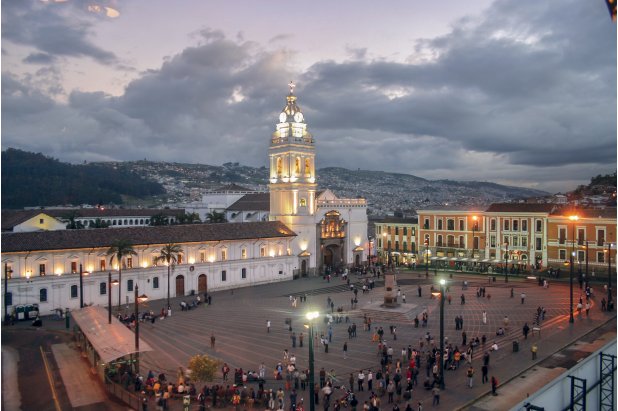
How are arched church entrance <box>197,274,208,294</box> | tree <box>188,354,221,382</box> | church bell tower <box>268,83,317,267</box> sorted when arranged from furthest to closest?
church bell tower <box>268,83,317,267</box>
arched church entrance <box>197,274,208,294</box>
tree <box>188,354,221,382</box>

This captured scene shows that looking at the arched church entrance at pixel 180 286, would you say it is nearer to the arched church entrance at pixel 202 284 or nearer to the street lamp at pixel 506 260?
the arched church entrance at pixel 202 284

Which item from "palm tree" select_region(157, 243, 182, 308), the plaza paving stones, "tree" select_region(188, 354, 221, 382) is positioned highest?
"palm tree" select_region(157, 243, 182, 308)

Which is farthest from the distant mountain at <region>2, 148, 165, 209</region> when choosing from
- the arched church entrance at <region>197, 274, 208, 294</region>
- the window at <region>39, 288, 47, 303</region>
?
the window at <region>39, 288, 47, 303</region>

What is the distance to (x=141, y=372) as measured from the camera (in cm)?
2530

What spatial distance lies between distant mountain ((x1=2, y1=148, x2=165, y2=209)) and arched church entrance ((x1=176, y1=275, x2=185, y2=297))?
95.3 metres

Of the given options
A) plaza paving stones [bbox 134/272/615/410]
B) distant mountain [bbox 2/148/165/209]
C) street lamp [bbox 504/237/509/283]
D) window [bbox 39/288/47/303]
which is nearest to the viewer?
plaza paving stones [bbox 134/272/615/410]

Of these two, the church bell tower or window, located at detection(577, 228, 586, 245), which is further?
the church bell tower

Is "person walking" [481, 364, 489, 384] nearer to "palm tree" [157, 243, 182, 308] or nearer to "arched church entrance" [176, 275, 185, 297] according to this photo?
"palm tree" [157, 243, 182, 308]

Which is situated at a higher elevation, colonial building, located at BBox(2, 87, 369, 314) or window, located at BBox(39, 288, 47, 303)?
colonial building, located at BBox(2, 87, 369, 314)

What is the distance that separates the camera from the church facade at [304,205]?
62250mm

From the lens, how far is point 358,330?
34031mm

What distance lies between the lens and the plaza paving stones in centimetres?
2522

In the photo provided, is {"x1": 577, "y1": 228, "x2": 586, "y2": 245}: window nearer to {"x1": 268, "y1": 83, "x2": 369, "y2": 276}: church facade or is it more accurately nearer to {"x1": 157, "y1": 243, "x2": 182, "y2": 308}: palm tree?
{"x1": 268, "y1": 83, "x2": 369, "y2": 276}: church facade

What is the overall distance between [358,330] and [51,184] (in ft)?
447
